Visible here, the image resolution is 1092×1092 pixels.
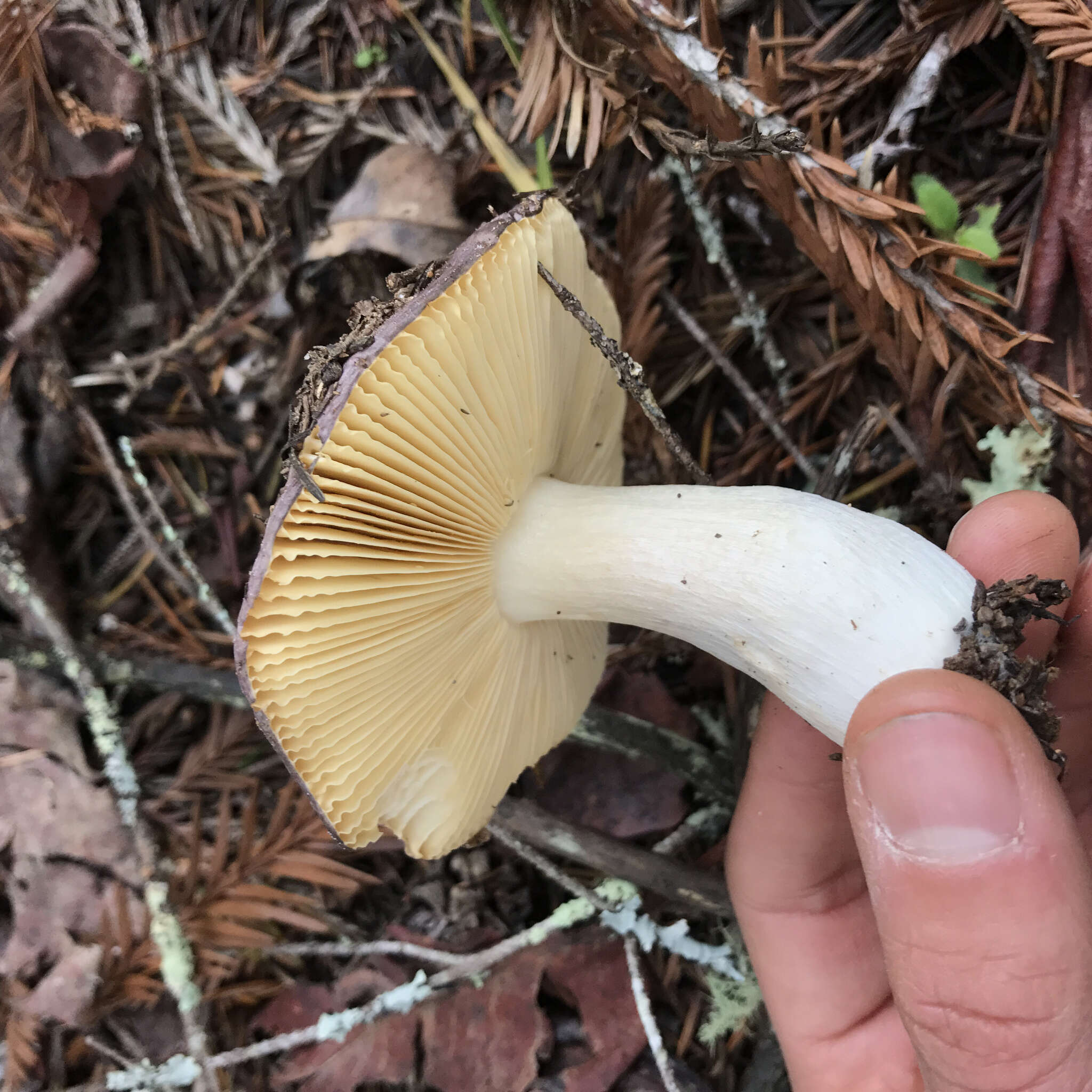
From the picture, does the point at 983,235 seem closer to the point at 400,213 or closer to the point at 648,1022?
the point at 400,213

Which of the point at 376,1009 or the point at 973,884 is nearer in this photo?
the point at 973,884

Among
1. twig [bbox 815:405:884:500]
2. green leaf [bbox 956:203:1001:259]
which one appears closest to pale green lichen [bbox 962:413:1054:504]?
twig [bbox 815:405:884:500]

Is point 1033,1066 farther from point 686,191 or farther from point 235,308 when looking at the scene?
point 235,308

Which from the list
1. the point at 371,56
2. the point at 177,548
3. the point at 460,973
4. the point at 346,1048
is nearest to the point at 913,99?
the point at 371,56

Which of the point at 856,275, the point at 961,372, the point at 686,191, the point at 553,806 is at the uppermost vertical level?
the point at 686,191

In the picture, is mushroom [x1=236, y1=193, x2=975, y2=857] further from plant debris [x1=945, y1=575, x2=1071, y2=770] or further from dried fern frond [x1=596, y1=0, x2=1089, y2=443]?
dried fern frond [x1=596, y1=0, x2=1089, y2=443]

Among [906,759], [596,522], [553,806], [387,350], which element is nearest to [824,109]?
[596,522]
